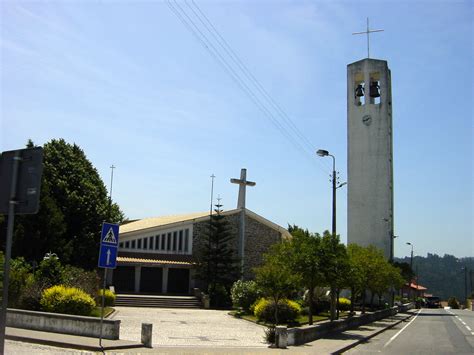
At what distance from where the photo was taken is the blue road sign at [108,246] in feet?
40.5

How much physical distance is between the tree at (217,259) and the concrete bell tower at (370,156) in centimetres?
2217

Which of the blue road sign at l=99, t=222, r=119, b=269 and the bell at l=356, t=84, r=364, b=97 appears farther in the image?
the bell at l=356, t=84, r=364, b=97

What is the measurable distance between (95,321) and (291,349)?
583cm

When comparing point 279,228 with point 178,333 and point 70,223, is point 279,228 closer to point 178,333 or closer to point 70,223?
point 70,223

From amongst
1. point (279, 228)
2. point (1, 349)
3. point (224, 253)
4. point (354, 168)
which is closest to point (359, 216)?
point (354, 168)

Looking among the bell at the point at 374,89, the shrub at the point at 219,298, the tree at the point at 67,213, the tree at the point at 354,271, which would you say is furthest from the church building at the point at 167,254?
the bell at the point at 374,89

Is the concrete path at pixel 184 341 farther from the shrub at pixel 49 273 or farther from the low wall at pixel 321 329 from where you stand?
the shrub at pixel 49 273

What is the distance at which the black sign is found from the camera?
18.0ft

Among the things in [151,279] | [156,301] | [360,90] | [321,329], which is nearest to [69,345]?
[321,329]

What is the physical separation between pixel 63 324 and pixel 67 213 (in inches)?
1054

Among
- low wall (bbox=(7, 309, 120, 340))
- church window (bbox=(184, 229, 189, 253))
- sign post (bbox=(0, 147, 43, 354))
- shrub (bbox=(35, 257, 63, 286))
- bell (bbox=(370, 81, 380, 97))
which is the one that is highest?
bell (bbox=(370, 81, 380, 97))

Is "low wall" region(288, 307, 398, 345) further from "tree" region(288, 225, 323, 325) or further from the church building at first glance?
the church building

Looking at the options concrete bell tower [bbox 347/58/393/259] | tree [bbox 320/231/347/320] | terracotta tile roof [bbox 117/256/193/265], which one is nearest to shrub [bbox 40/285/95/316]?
tree [bbox 320/231/347/320]

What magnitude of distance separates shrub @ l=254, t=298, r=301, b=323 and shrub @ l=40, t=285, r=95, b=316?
924cm
